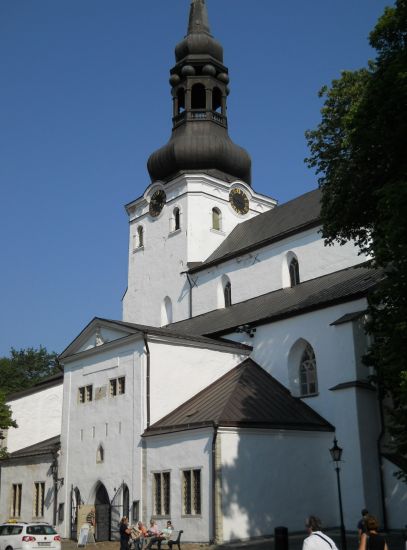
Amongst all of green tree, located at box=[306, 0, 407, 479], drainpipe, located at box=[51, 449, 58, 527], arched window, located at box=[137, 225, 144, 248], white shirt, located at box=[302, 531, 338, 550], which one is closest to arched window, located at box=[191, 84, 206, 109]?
arched window, located at box=[137, 225, 144, 248]

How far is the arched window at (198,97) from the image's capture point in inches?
1593

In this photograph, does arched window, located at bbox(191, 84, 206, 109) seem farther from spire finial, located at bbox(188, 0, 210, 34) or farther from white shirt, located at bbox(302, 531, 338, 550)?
white shirt, located at bbox(302, 531, 338, 550)

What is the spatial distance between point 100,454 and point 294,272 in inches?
462

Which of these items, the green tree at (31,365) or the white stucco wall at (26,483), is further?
the green tree at (31,365)

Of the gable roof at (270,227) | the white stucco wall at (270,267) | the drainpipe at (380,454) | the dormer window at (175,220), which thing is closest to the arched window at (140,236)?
the dormer window at (175,220)

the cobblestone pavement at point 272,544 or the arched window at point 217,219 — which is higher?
the arched window at point 217,219

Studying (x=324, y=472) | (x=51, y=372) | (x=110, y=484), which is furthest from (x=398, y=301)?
(x=51, y=372)

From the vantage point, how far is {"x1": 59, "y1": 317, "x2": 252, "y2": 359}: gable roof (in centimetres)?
2548

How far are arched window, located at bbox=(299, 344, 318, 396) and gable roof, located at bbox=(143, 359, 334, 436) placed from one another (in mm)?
583

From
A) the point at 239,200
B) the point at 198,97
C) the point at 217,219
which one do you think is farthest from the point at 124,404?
the point at 198,97

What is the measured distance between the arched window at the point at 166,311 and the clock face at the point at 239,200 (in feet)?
21.5

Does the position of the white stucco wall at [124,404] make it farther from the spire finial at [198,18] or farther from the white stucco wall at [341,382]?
the spire finial at [198,18]

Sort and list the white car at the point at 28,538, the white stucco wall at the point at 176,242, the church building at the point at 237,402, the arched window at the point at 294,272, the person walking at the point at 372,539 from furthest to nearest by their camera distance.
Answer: the white stucco wall at the point at 176,242 < the arched window at the point at 294,272 < the church building at the point at 237,402 < the white car at the point at 28,538 < the person walking at the point at 372,539

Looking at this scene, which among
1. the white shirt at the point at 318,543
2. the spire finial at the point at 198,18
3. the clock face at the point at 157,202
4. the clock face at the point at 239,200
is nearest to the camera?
the white shirt at the point at 318,543
